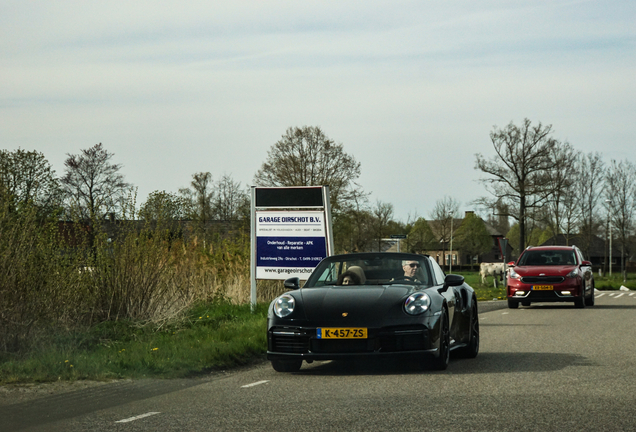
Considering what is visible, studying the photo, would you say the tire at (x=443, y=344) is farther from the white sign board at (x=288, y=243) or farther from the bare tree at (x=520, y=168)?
the bare tree at (x=520, y=168)

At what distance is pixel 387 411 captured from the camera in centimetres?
658

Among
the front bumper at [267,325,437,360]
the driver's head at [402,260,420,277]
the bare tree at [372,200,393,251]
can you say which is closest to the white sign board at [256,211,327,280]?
the driver's head at [402,260,420,277]

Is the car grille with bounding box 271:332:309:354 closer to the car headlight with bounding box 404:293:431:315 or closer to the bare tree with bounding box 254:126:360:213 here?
the car headlight with bounding box 404:293:431:315

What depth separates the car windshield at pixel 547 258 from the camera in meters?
22.9

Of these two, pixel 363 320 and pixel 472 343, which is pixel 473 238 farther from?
pixel 363 320

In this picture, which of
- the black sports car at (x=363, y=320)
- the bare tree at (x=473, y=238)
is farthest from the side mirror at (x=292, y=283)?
the bare tree at (x=473, y=238)

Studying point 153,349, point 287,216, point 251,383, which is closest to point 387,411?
point 251,383

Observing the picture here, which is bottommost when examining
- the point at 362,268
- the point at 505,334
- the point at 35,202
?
the point at 505,334

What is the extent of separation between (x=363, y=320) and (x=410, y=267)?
5.04 ft

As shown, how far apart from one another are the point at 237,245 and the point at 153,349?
10.5 meters

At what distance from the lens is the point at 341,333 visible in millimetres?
8438

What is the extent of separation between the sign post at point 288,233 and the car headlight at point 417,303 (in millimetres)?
7319

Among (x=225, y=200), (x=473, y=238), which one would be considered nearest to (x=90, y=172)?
(x=225, y=200)

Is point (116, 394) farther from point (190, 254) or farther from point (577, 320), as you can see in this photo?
point (577, 320)
